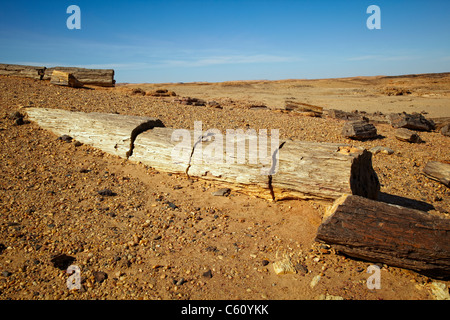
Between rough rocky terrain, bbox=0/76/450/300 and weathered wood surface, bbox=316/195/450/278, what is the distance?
20 centimetres

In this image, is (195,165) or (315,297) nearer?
(315,297)

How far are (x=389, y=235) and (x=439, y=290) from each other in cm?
63

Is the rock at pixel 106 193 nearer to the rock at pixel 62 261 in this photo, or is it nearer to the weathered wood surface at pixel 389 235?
the rock at pixel 62 261

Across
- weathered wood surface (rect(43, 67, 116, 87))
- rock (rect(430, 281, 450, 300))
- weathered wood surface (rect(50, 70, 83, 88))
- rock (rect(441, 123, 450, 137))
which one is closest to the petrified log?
rock (rect(441, 123, 450, 137))

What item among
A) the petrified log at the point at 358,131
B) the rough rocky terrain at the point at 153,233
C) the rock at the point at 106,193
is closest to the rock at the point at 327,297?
the rough rocky terrain at the point at 153,233

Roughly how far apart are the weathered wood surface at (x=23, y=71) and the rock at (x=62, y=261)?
9504 mm

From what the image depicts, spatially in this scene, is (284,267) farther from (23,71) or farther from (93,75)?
(23,71)

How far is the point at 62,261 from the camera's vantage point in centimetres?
276

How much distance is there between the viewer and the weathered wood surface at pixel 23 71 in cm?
989

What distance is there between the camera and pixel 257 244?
326 centimetres

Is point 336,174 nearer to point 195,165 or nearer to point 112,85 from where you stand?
point 195,165

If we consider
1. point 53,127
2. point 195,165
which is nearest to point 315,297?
point 195,165
